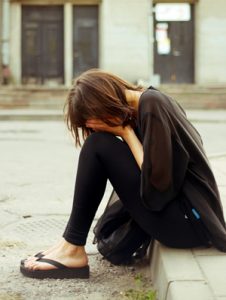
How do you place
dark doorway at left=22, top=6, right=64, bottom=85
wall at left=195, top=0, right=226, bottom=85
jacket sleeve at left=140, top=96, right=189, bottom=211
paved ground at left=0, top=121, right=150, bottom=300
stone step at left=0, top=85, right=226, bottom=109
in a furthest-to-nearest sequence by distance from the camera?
dark doorway at left=22, top=6, right=64, bottom=85 < wall at left=195, top=0, right=226, bottom=85 < stone step at left=0, top=85, right=226, bottom=109 < paved ground at left=0, top=121, right=150, bottom=300 < jacket sleeve at left=140, top=96, right=189, bottom=211

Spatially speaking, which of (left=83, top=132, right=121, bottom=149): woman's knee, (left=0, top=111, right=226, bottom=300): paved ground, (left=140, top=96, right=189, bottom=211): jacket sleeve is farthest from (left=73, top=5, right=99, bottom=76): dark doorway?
(left=140, top=96, right=189, bottom=211): jacket sleeve

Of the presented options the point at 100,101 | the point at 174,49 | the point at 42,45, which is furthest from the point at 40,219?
the point at 174,49

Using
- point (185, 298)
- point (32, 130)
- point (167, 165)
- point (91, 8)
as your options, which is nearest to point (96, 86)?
point (167, 165)

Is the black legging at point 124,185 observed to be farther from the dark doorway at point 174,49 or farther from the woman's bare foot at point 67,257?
the dark doorway at point 174,49

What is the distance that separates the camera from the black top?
274 centimetres

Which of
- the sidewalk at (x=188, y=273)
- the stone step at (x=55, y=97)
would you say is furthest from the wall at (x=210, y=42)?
the sidewalk at (x=188, y=273)

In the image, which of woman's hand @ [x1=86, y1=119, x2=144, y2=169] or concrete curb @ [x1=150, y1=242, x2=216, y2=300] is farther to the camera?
woman's hand @ [x1=86, y1=119, x2=144, y2=169]

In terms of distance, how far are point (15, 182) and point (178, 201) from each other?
3442 millimetres

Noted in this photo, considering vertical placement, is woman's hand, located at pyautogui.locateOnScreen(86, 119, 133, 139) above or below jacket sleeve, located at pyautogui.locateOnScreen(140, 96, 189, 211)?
above

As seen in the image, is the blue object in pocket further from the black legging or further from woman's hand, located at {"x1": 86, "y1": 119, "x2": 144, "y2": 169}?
woman's hand, located at {"x1": 86, "y1": 119, "x2": 144, "y2": 169}

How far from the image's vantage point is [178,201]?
285cm

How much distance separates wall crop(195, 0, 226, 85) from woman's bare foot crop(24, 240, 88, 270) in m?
16.1

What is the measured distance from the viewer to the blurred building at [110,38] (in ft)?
60.3

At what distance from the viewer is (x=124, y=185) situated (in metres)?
2.85
